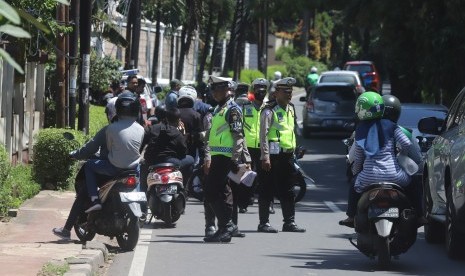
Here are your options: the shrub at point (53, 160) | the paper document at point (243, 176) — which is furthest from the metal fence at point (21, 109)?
the paper document at point (243, 176)

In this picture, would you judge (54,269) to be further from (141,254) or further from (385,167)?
(385,167)

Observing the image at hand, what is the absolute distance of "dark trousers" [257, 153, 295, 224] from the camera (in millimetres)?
13961

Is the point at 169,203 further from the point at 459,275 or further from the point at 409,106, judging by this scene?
the point at 409,106

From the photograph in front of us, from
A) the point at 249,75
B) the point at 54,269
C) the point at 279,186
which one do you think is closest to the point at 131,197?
the point at 54,269

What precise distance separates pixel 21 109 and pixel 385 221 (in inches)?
483

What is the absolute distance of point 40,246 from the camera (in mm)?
11680

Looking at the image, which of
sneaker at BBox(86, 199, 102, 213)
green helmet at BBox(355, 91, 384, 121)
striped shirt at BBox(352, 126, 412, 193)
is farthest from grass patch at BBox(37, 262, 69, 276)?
green helmet at BBox(355, 91, 384, 121)

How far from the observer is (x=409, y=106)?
67.8 ft

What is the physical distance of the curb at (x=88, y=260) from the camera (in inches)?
388

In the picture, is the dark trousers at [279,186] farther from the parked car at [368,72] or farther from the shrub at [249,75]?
the shrub at [249,75]

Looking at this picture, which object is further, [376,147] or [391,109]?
[391,109]

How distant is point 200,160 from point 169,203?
294 centimetres

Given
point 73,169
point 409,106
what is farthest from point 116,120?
point 409,106

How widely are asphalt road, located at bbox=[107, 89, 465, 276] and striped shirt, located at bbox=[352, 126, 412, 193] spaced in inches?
34.6
